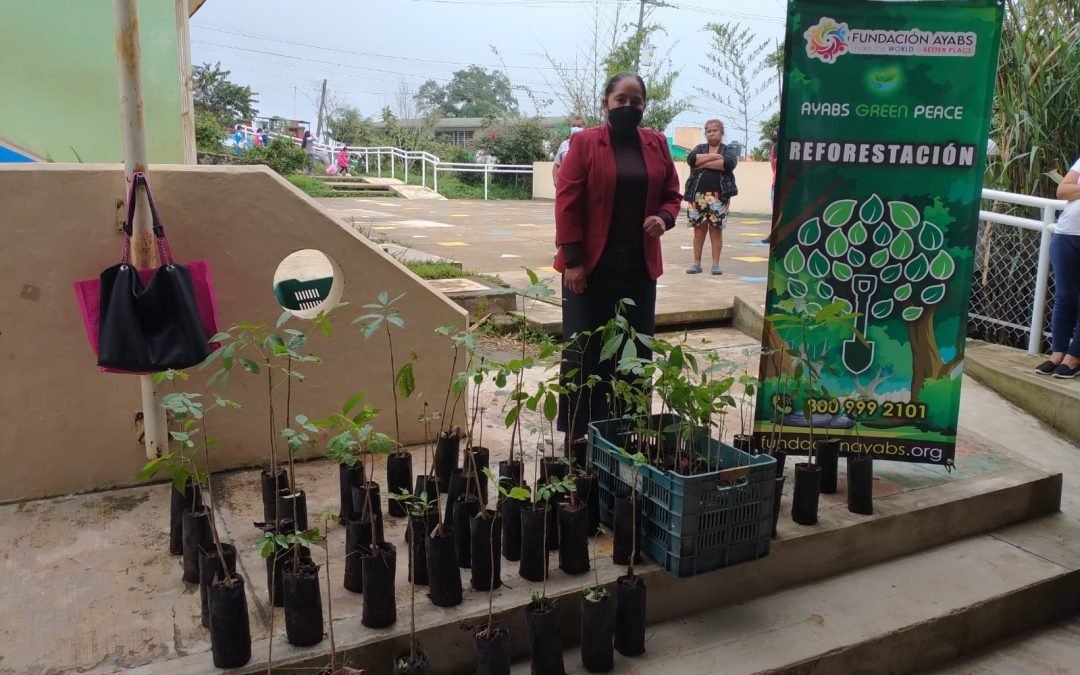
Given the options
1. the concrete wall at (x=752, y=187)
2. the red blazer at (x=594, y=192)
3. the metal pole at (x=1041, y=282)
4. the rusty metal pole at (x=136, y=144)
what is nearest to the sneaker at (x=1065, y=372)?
the metal pole at (x=1041, y=282)

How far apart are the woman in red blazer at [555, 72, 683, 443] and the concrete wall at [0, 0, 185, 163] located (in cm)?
290

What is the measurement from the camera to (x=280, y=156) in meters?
21.8

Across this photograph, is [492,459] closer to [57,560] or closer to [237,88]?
[57,560]

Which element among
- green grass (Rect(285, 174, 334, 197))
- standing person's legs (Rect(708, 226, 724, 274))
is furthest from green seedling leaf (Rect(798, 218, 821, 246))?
green grass (Rect(285, 174, 334, 197))

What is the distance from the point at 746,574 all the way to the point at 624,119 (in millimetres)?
1835

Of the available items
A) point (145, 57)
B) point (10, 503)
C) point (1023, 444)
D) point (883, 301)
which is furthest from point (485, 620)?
point (145, 57)

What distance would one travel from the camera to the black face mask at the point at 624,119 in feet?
11.2

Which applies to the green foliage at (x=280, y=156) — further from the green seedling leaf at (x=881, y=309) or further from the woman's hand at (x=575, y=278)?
the green seedling leaf at (x=881, y=309)

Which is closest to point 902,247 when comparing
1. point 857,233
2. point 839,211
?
point 857,233

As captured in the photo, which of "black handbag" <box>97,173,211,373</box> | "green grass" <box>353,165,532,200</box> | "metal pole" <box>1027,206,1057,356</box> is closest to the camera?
"black handbag" <box>97,173,211,373</box>

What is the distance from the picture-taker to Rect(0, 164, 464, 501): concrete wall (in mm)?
3086

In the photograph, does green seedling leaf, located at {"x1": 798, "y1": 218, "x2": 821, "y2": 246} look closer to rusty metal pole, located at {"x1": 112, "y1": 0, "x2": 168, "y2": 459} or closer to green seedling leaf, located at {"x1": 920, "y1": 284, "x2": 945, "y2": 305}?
green seedling leaf, located at {"x1": 920, "y1": 284, "x2": 945, "y2": 305}

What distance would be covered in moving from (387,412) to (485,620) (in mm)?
1542

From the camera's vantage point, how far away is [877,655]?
9.31 ft
